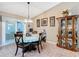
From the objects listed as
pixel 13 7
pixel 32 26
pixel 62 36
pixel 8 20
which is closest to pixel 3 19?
pixel 8 20

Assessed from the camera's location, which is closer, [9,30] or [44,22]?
[9,30]

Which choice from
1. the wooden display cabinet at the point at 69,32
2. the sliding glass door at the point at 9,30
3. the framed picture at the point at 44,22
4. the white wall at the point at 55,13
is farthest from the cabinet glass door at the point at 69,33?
the sliding glass door at the point at 9,30

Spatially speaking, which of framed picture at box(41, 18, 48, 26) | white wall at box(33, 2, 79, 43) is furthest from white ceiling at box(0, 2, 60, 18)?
framed picture at box(41, 18, 48, 26)

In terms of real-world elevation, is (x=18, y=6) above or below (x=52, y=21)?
above

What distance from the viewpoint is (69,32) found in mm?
4234

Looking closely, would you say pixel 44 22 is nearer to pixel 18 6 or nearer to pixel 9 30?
pixel 18 6

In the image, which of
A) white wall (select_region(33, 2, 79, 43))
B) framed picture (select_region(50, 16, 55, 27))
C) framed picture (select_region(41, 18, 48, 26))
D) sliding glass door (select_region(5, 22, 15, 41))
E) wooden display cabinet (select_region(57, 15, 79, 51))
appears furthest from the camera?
framed picture (select_region(41, 18, 48, 26))

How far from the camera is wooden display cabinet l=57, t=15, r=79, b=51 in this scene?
13.2ft

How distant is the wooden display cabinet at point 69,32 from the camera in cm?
403

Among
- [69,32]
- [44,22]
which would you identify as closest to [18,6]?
[44,22]

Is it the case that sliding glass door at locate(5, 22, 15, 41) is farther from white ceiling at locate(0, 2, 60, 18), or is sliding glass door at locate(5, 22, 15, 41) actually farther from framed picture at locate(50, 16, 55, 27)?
framed picture at locate(50, 16, 55, 27)

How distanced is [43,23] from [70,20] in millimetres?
2134

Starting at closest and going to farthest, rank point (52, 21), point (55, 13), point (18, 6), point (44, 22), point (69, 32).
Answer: point (69, 32)
point (18, 6)
point (55, 13)
point (52, 21)
point (44, 22)

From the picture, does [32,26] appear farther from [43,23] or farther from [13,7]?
[13,7]
